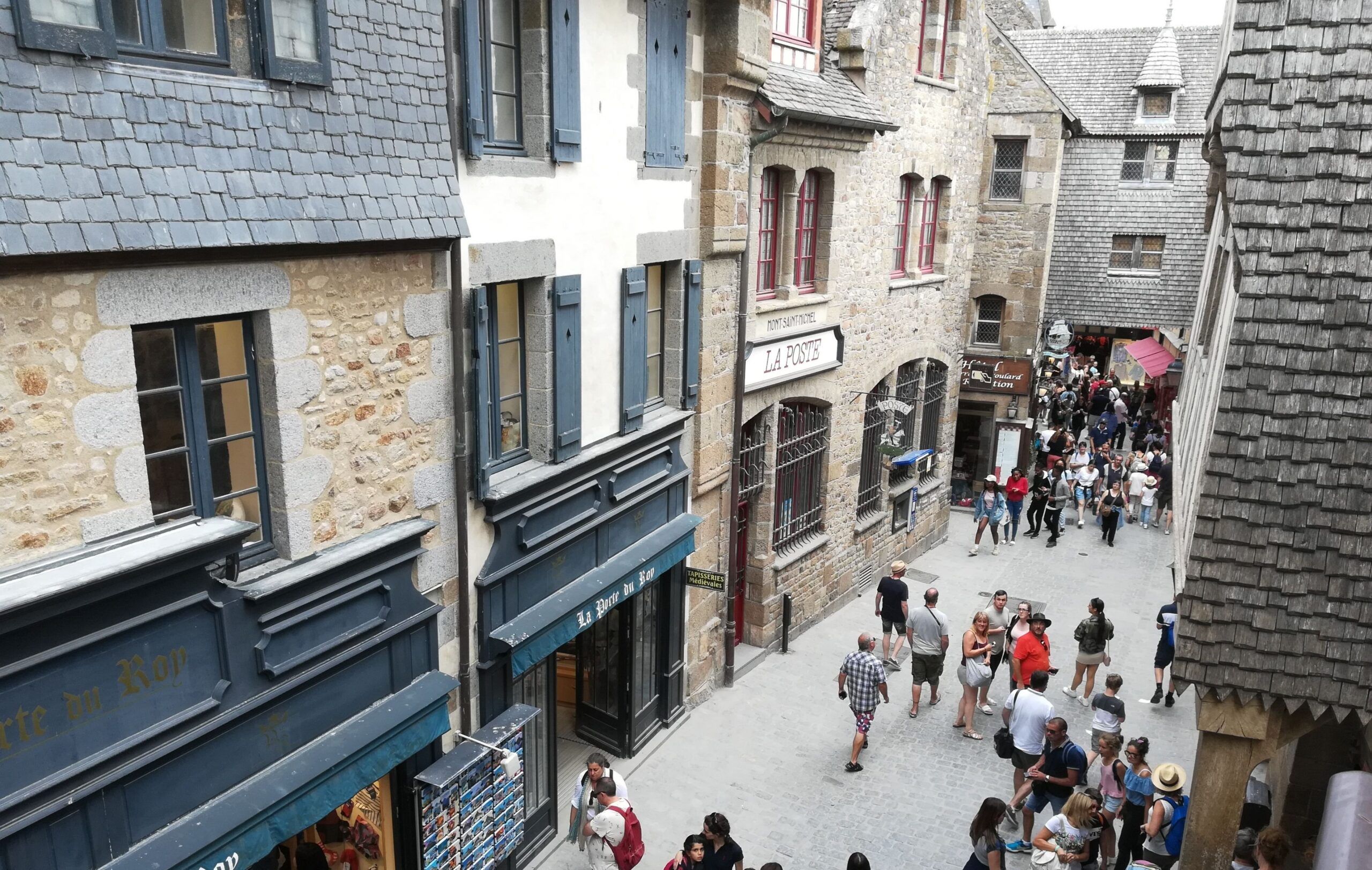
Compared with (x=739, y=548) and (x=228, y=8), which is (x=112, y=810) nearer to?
(x=228, y=8)

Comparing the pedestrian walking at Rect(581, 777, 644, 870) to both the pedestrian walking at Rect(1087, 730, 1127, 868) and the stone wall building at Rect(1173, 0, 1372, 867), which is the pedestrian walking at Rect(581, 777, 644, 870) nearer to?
the pedestrian walking at Rect(1087, 730, 1127, 868)

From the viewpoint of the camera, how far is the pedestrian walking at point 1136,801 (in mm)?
8211

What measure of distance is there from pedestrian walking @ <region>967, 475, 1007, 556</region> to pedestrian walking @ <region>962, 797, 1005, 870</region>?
34.2 feet

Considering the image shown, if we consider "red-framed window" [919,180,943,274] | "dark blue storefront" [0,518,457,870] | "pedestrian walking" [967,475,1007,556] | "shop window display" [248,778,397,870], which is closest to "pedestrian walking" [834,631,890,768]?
"dark blue storefront" [0,518,457,870]

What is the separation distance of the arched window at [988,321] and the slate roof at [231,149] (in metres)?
16.3

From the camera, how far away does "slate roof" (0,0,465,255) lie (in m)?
4.30

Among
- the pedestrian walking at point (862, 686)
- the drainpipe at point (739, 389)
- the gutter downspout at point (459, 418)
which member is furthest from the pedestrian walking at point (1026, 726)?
the gutter downspout at point (459, 418)

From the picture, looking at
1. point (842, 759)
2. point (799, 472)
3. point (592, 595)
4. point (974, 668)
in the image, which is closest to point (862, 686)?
point (842, 759)

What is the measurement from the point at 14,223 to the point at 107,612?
183 centimetres

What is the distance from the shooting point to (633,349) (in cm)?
927

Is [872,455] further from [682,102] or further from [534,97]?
[534,97]

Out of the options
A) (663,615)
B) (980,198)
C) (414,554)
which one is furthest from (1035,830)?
(980,198)

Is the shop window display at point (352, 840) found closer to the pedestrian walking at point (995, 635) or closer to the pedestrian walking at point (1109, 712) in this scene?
the pedestrian walking at point (1109, 712)

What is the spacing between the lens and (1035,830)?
31.2ft
